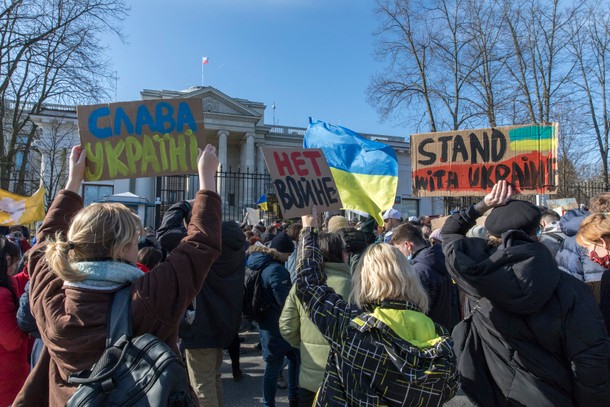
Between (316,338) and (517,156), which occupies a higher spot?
(517,156)

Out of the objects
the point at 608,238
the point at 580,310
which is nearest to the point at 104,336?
the point at 580,310

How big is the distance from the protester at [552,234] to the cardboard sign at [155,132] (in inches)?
141

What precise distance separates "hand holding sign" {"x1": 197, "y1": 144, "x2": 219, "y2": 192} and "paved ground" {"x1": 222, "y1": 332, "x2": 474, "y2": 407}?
3470 millimetres

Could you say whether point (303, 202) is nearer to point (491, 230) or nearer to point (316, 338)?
point (316, 338)

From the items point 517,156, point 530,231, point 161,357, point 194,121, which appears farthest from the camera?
point 517,156

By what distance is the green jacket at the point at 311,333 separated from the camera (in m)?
3.20

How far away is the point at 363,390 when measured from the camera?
2057mm

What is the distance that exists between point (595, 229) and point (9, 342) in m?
4.13

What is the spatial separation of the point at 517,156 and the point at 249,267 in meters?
3.03

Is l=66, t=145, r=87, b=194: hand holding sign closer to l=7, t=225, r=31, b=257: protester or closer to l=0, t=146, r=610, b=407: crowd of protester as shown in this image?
l=0, t=146, r=610, b=407: crowd of protester

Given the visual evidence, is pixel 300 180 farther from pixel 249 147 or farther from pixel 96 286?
pixel 249 147

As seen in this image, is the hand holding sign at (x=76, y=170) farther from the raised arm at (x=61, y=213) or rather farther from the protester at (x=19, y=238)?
the protester at (x=19, y=238)

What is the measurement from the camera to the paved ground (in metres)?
4.93

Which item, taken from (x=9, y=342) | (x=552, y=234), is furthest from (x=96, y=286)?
(x=552, y=234)
